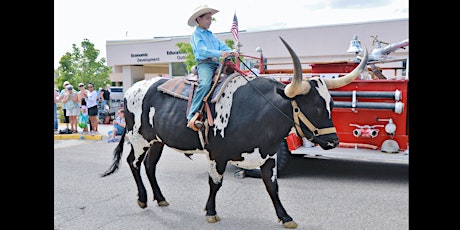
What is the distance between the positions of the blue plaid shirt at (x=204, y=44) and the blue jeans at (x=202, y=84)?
126 mm

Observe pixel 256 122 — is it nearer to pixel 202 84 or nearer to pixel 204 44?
pixel 202 84

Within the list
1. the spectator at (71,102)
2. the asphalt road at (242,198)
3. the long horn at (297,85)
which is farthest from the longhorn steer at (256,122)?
the spectator at (71,102)

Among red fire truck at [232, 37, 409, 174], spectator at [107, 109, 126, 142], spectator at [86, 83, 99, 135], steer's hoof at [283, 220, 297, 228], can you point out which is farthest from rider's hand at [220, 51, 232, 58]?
spectator at [86, 83, 99, 135]

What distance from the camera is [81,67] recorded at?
147ft

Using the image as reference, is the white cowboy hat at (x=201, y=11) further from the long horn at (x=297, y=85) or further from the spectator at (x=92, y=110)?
the spectator at (x=92, y=110)

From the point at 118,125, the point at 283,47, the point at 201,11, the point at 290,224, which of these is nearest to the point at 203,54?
the point at 201,11

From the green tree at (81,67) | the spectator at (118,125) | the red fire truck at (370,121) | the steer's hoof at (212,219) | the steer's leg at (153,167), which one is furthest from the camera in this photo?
the green tree at (81,67)

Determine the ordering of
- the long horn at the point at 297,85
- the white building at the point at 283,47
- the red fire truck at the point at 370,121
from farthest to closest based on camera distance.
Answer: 1. the white building at the point at 283,47
2. the red fire truck at the point at 370,121
3. the long horn at the point at 297,85

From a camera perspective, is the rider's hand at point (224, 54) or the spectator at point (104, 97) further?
the spectator at point (104, 97)

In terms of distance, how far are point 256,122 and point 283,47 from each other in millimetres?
19203

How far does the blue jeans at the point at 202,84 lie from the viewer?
445 cm

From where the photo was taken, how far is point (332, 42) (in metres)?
22.1
